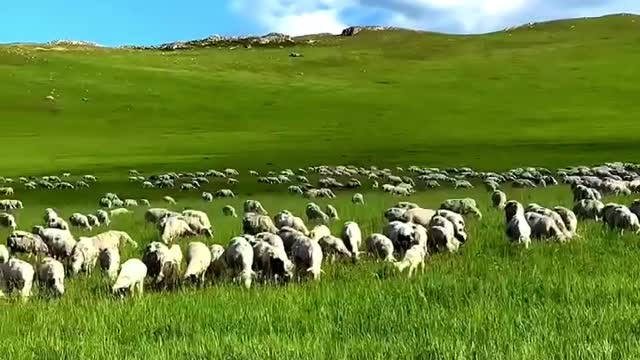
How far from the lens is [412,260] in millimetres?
11383

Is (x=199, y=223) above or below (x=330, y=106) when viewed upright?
below

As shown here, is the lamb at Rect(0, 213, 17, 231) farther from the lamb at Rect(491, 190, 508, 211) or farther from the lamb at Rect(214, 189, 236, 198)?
the lamb at Rect(491, 190, 508, 211)

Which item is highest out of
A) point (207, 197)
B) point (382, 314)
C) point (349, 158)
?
point (349, 158)

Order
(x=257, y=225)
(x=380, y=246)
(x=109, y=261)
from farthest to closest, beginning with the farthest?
(x=257, y=225), (x=380, y=246), (x=109, y=261)

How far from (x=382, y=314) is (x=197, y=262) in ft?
12.4

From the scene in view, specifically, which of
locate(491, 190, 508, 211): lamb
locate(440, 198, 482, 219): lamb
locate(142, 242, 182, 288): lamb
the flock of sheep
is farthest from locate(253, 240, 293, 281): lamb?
locate(491, 190, 508, 211): lamb

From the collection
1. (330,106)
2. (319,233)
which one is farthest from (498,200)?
(330,106)

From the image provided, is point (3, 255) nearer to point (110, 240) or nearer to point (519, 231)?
point (110, 240)

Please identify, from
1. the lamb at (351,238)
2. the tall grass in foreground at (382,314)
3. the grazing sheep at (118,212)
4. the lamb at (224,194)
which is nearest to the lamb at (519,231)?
the tall grass in foreground at (382,314)

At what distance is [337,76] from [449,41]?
123ft

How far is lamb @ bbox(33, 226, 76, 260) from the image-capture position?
13117mm

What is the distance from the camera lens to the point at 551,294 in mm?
9109

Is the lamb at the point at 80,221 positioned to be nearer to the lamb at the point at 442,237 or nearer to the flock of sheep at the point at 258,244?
the flock of sheep at the point at 258,244

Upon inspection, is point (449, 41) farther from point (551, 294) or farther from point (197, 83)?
point (551, 294)
